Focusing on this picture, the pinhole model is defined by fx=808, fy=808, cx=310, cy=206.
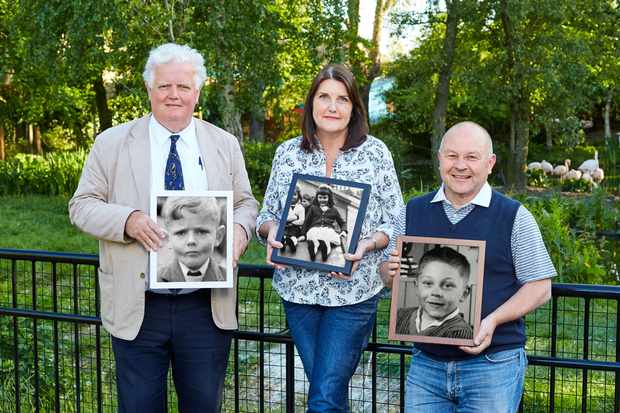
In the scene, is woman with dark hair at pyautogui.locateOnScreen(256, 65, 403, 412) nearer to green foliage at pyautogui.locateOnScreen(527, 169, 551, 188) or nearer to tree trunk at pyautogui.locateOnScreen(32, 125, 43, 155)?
green foliage at pyautogui.locateOnScreen(527, 169, 551, 188)

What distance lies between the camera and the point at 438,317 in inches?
110

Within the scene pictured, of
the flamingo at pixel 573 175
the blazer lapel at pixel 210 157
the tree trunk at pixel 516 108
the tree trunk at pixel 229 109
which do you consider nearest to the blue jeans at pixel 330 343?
the blazer lapel at pixel 210 157

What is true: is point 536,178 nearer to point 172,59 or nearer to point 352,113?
point 352,113

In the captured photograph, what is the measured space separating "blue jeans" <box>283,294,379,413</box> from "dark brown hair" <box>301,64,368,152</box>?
61 cm

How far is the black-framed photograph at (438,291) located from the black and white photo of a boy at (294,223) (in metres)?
0.41

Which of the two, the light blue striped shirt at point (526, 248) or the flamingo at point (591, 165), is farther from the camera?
the flamingo at point (591, 165)

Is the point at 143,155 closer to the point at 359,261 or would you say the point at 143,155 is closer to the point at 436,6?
the point at 359,261

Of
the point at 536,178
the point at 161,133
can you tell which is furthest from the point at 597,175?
the point at 161,133

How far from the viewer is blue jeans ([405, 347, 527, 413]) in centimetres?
277

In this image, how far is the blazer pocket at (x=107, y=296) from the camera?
3.12m

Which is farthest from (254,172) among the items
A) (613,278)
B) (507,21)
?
(613,278)

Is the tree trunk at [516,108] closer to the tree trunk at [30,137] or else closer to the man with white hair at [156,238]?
the man with white hair at [156,238]

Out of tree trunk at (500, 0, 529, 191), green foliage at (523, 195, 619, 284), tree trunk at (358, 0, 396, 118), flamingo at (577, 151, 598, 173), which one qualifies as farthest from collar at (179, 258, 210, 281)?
tree trunk at (358, 0, 396, 118)

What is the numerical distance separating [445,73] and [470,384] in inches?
738
